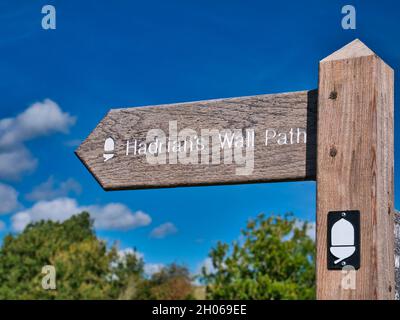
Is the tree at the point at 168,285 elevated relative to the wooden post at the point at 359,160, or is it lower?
lower

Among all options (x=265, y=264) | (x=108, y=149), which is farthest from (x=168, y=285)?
(x=108, y=149)

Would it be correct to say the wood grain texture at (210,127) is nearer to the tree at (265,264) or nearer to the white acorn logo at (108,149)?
the white acorn logo at (108,149)

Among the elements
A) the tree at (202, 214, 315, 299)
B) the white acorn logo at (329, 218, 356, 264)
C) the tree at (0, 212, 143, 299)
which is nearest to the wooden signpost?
the white acorn logo at (329, 218, 356, 264)

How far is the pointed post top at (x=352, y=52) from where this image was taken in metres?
2.11

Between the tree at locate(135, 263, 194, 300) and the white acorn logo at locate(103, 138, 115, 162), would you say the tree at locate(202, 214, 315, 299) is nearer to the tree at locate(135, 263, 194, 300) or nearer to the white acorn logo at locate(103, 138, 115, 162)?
the tree at locate(135, 263, 194, 300)

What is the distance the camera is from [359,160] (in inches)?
79.5

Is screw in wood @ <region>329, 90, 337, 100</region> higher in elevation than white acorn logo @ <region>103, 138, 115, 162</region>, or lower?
higher

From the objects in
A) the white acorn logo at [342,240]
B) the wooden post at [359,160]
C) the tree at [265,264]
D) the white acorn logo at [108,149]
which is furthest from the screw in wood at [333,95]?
the tree at [265,264]

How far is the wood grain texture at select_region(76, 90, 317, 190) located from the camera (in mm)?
2229

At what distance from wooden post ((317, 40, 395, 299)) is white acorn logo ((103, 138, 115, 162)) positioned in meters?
0.80

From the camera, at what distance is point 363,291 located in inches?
76.2

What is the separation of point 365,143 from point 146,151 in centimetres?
80

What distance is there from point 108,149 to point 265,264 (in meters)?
17.8

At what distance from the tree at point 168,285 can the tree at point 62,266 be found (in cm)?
99
